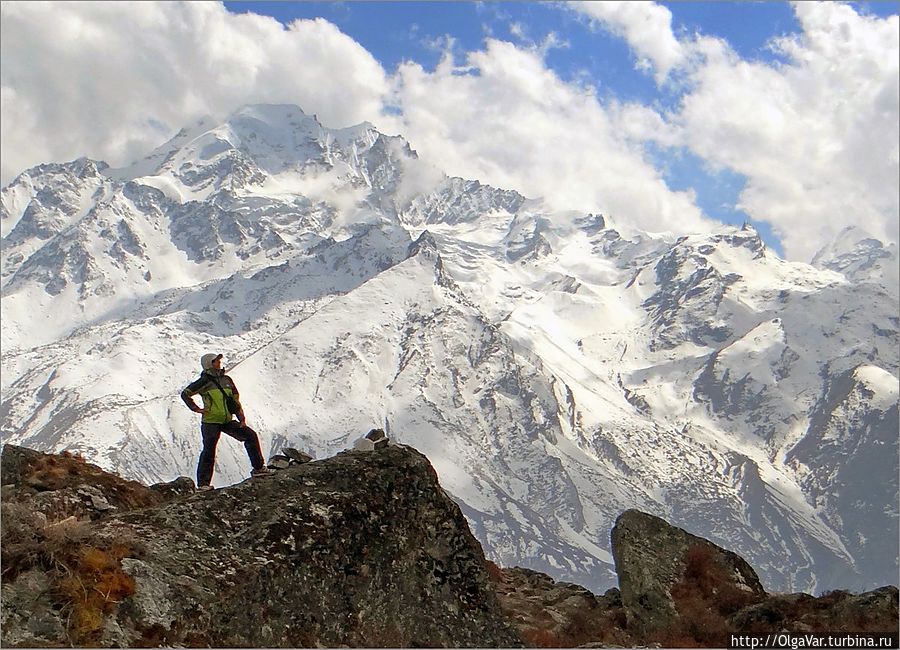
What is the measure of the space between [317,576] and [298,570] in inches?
18.7

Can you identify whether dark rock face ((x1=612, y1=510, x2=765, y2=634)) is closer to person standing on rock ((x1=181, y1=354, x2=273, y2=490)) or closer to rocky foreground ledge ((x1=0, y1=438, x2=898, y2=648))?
rocky foreground ledge ((x1=0, y1=438, x2=898, y2=648))

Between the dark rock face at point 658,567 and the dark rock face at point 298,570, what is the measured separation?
15.2 ft

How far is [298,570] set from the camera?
19.5 meters

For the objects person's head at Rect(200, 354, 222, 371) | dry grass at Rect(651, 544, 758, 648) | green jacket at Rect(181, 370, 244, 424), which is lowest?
dry grass at Rect(651, 544, 758, 648)

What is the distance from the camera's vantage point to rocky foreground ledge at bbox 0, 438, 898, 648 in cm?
1697

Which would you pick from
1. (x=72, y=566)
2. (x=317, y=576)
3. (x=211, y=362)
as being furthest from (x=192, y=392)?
(x=72, y=566)

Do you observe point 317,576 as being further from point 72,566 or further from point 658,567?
point 658,567

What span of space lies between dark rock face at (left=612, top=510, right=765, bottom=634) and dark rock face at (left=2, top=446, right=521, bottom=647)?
4647 millimetres

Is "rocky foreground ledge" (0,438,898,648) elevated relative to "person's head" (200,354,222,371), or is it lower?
lower

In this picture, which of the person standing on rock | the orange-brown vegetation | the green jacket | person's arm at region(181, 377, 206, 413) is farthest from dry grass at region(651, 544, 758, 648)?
the orange-brown vegetation

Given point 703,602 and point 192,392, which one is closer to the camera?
point 192,392

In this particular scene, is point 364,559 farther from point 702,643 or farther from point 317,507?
point 702,643

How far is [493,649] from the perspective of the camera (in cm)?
2128

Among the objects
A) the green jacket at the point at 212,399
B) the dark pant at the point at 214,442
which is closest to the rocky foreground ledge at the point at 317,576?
the dark pant at the point at 214,442
